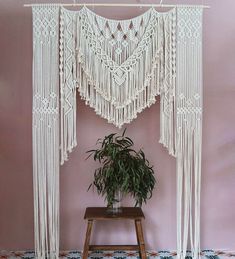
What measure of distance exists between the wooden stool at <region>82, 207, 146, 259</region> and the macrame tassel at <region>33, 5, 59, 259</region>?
0.84ft

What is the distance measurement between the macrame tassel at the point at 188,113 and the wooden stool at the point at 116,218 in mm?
305

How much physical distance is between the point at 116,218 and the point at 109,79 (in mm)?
1047

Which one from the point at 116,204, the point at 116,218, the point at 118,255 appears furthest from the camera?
the point at 118,255

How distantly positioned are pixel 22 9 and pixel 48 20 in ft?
1.59

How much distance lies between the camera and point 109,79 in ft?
9.14

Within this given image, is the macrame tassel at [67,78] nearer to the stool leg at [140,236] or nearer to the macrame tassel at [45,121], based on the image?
the macrame tassel at [45,121]

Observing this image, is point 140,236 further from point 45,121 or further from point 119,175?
point 45,121

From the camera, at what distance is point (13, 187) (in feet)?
10.2

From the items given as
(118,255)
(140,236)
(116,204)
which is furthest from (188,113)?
(118,255)

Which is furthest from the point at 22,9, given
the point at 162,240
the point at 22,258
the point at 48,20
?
the point at 162,240

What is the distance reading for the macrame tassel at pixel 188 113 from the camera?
2.77 metres

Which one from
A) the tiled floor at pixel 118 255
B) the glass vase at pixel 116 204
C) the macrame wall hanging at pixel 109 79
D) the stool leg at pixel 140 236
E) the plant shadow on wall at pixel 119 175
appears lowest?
the tiled floor at pixel 118 255

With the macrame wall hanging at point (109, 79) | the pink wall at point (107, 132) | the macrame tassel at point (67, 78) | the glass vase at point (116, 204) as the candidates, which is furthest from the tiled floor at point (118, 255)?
the macrame tassel at point (67, 78)

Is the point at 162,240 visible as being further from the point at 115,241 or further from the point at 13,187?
the point at 13,187
